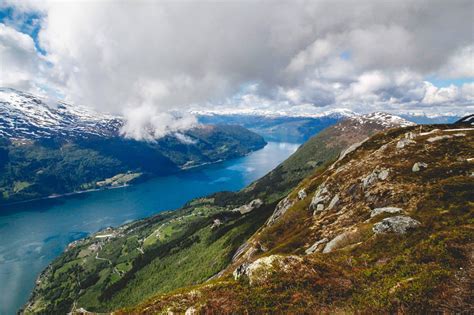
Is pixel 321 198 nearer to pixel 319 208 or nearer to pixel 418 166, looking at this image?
pixel 319 208

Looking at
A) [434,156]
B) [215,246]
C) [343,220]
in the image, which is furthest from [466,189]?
[215,246]

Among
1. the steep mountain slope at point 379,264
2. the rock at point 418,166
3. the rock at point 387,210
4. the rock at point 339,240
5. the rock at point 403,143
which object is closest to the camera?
the steep mountain slope at point 379,264

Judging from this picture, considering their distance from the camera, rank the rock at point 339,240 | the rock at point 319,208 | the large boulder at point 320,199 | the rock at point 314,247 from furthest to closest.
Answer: the large boulder at point 320,199 < the rock at point 319,208 < the rock at point 314,247 < the rock at point 339,240

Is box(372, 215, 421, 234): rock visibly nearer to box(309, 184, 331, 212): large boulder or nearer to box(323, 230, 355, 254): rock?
box(323, 230, 355, 254): rock

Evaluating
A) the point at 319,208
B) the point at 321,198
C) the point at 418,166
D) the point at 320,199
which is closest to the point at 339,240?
the point at 319,208

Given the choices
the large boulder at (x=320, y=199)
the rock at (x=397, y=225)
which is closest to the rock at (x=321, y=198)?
the large boulder at (x=320, y=199)

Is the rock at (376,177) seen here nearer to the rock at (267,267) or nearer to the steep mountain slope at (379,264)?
the steep mountain slope at (379,264)

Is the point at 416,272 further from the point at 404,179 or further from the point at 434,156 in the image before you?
the point at 434,156
